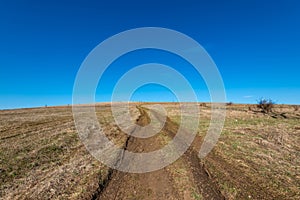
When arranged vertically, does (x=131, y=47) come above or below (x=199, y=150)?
above

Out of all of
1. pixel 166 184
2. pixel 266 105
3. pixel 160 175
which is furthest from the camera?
pixel 266 105

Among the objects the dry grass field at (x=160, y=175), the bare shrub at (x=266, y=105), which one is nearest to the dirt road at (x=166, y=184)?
the dry grass field at (x=160, y=175)

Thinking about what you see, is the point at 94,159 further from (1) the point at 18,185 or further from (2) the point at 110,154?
(1) the point at 18,185

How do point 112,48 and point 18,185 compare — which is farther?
point 112,48

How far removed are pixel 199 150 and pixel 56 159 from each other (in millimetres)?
8392

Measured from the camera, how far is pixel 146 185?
8672 millimetres

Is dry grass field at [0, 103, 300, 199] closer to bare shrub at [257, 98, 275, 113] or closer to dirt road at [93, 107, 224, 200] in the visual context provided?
dirt road at [93, 107, 224, 200]

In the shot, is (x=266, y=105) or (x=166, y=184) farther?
(x=266, y=105)

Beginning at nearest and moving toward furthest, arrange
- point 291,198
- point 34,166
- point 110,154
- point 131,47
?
point 291,198
point 34,166
point 110,154
point 131,47

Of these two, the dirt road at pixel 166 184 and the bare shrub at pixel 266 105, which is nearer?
the dirt road at pixel 166 184

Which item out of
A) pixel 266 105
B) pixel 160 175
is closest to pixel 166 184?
pixel 160 175

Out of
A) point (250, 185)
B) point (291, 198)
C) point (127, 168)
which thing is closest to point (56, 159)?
point (127, 168)

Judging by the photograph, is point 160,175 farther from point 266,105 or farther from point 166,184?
point 266,105

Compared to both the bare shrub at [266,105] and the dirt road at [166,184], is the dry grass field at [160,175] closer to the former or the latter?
the dirt road at [166,184]
